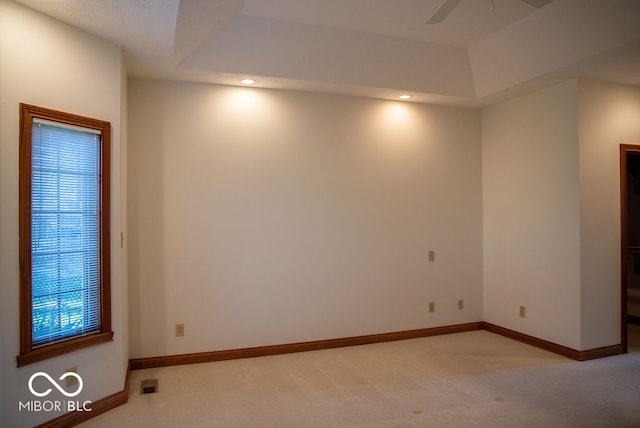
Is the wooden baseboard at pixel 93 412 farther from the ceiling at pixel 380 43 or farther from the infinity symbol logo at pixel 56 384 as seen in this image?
the ceiling at pixel 380 43

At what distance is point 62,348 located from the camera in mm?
2480

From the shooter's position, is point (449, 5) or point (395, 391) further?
point (395, 391)

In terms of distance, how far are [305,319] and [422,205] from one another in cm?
176

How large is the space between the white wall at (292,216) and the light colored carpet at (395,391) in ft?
1.39

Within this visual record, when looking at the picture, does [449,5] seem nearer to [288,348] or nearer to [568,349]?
[288,348]

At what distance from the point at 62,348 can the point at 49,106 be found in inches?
57.6

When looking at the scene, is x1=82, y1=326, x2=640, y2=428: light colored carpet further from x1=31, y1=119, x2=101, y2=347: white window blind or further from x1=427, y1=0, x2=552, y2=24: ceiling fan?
x1=427, y1=0, x2=552, y2=24: ceiling fan

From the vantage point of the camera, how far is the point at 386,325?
4281mm

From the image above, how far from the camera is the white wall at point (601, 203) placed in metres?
3.69

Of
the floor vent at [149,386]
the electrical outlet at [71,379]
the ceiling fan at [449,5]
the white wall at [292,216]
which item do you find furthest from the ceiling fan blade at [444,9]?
the floor vent at [149,386]

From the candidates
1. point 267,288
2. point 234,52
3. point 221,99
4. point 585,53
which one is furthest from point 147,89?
point 585,53

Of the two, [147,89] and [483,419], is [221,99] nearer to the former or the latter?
[147,89]

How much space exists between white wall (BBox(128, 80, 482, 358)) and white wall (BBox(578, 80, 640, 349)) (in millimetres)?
1185

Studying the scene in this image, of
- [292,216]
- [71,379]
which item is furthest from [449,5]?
[71,379]
